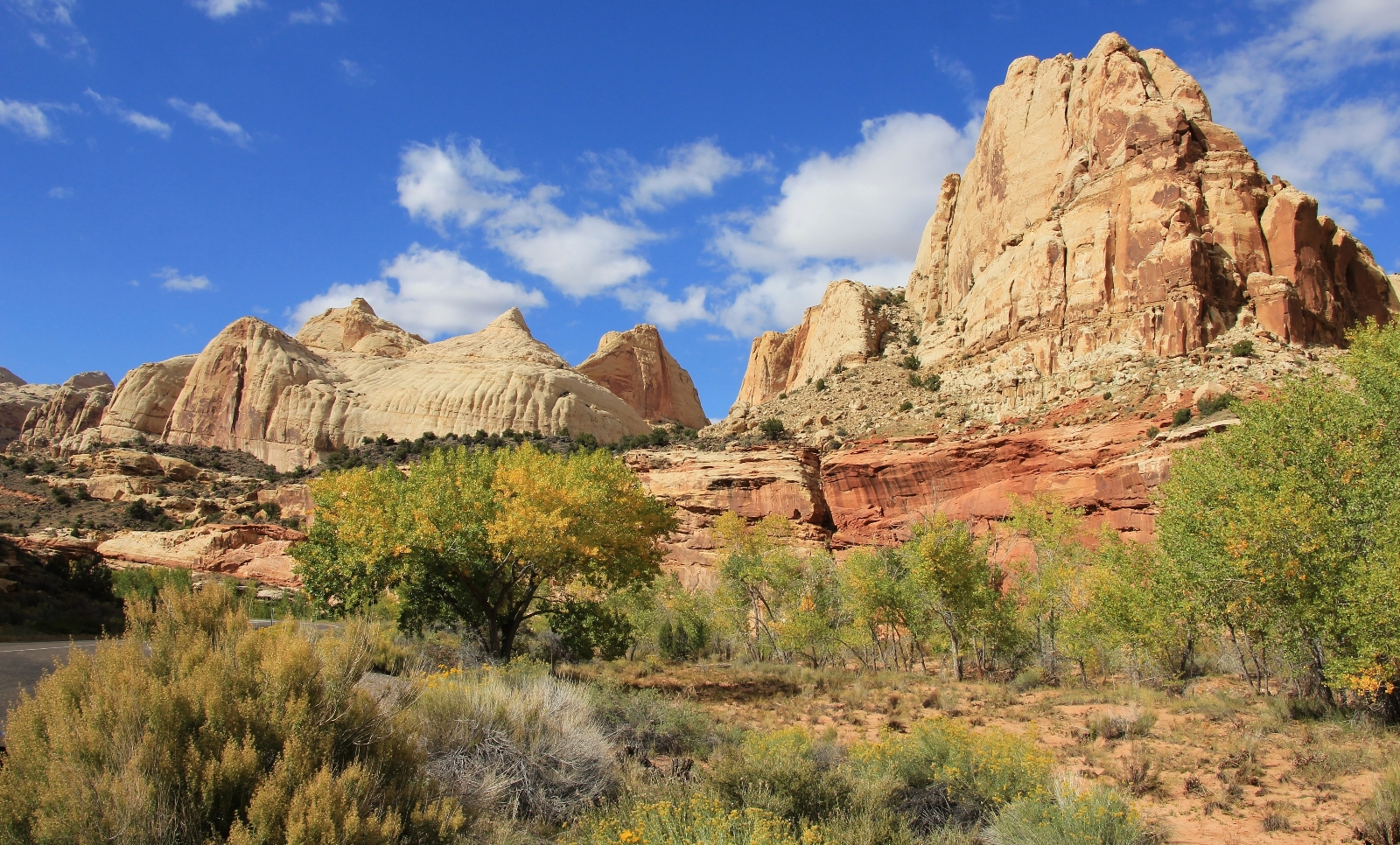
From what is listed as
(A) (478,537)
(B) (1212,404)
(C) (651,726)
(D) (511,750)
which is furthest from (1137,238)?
(D) (511,750)

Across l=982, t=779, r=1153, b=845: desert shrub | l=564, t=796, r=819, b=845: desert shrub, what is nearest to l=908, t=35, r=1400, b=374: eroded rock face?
l=982, t=779, r=1153, b=845: desert shrub

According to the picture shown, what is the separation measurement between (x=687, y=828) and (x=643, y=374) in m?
101

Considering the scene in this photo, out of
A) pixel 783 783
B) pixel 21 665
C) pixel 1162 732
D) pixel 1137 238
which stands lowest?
pixel 1162 732

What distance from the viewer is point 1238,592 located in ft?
43.7

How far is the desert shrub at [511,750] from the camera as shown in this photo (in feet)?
24.2

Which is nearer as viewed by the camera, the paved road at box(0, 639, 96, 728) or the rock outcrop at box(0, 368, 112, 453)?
the paved road at box(0, 639, 96, 728)

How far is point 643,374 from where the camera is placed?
10638 cm

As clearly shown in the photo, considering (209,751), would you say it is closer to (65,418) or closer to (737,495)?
(737,495)

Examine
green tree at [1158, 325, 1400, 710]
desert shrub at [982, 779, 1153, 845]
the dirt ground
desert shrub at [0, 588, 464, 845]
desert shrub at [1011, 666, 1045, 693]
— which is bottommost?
desert shrub at [1011, 666, 1045, 693]

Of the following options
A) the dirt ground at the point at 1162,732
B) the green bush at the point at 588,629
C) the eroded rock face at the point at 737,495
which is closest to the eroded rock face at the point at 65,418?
the eroded rock face at the point at 737,495

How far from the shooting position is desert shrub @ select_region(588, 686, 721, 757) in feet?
34.1

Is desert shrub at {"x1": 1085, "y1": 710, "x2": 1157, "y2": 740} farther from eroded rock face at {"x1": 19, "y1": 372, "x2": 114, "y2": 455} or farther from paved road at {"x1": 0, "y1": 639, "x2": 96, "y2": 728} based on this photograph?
eroded rock face at {"x1": 19, "y1": 372, "x2": 114, "y2": 455}

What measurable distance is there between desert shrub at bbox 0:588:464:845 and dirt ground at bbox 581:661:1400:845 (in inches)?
337

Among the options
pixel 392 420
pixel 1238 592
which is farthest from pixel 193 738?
pixel 392 420
